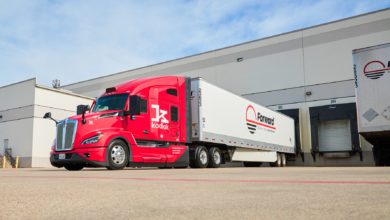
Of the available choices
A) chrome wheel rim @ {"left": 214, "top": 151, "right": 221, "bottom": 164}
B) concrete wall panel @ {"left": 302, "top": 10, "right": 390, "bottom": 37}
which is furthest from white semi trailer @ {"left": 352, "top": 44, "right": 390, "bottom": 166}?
concrete wall panel @ {"left": 302, "top": 10, "right": 390, "bottom": 37}

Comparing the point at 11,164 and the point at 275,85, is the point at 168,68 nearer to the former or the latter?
the point at 275,85

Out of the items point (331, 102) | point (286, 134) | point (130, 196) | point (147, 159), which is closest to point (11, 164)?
point (147, 159)

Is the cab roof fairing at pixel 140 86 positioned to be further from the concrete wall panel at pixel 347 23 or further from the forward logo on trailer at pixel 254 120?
the concrete wall panel at pixel 347 23

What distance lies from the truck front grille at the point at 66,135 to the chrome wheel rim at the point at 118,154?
4.19ft

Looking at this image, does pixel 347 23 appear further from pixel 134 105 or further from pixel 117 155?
pixel 117 155

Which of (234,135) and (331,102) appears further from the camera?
(331,102)

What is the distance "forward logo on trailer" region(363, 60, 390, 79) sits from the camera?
11.8 m

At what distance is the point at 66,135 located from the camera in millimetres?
10414

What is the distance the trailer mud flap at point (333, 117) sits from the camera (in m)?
21.9

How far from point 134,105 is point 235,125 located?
233 inches

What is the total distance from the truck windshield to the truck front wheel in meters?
4.25

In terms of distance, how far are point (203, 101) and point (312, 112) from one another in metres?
13.4

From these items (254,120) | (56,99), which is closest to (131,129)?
(254,120)

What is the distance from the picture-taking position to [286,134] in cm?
2233
